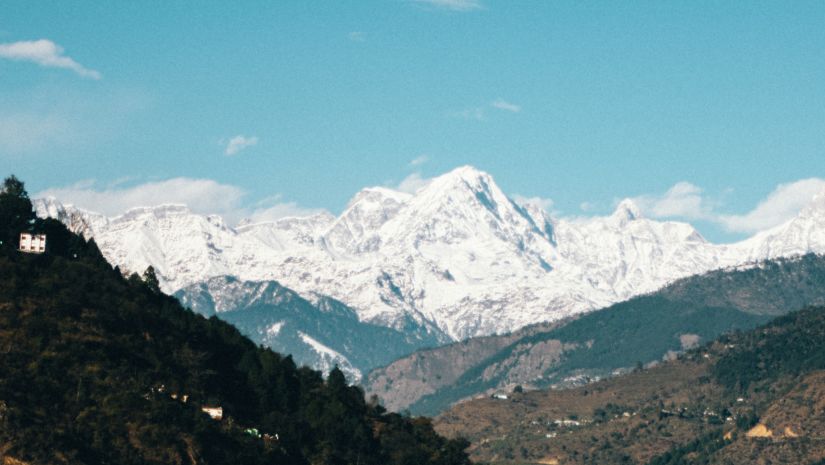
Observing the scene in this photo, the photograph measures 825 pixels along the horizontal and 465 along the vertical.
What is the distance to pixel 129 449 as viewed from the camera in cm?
19625

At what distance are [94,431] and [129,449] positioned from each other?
4896 mm

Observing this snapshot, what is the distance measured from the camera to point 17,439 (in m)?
186

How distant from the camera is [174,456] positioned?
654 ft

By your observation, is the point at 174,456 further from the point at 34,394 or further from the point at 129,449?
the point at 34,394

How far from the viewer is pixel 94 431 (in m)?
196

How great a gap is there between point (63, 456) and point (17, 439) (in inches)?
228

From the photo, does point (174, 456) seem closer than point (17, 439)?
No

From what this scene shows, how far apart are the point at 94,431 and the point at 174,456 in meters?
10.8

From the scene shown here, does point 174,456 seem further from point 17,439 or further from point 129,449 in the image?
point 17,439

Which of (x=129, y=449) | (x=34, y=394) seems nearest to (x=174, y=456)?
(x=129, y=449)

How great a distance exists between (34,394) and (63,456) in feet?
46.8

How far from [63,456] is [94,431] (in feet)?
30.7

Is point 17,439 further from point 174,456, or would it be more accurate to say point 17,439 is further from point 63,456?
point 174,456

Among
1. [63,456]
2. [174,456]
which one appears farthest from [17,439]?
[174,456]
